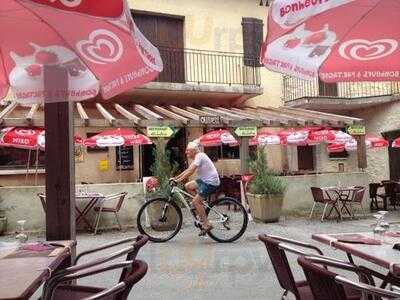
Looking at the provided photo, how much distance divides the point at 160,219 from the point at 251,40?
38.7 ft

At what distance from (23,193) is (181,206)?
3665 millimetres

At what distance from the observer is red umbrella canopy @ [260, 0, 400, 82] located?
13.1ft

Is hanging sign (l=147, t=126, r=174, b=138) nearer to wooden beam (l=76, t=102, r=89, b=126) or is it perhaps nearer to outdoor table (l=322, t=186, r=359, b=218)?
wooden beam (l=76, t=102, r=89, b=126)

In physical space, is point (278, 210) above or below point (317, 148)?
below

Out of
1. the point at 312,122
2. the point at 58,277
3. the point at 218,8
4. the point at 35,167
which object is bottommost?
the point at 58,277

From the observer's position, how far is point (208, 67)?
1945cm

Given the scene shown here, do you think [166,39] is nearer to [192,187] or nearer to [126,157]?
[126,157]

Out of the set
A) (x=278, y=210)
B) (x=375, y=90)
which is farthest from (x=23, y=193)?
(x=375, y=90)

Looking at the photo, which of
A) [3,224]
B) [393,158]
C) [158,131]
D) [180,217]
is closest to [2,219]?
[3,224]

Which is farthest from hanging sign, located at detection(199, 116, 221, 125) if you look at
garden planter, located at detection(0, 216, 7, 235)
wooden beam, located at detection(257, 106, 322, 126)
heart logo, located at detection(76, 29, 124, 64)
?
heart logo, located at detection(76, 29, 124, 64)

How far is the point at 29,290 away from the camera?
277 centimetres

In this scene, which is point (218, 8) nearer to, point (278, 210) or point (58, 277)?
point (278, 210)

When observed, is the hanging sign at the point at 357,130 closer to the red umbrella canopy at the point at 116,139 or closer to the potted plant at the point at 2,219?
the red umbrella canopy at the point at 116,139

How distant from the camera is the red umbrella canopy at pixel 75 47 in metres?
3.60
